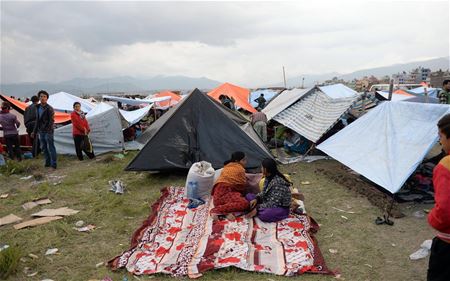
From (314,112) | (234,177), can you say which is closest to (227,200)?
(234,177)

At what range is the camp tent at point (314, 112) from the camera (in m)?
8.25

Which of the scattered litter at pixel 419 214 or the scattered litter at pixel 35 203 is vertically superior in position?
the scattered litter at pixel 35 203

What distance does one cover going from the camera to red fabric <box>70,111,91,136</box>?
8898 mm

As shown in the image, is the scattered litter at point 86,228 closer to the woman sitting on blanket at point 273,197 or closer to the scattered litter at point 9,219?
the scattered litter at point 9,219

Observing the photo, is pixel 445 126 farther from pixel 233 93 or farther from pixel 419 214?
pixel 233 93

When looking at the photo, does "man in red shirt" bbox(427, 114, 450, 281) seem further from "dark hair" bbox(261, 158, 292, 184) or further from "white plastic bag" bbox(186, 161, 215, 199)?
"white plastic bag" bbox(186, 161, 215, 199)

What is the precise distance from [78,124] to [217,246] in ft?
20.7

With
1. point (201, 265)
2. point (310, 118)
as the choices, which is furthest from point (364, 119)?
point (201, 265)

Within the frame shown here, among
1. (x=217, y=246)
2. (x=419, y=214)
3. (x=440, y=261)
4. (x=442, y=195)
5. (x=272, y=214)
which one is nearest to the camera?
(x=442, y=195)

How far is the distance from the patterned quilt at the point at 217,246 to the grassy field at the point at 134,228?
0.13 m

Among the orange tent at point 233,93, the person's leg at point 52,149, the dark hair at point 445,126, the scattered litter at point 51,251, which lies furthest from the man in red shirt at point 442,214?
the orange tent at point 233,93

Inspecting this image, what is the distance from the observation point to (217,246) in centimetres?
406

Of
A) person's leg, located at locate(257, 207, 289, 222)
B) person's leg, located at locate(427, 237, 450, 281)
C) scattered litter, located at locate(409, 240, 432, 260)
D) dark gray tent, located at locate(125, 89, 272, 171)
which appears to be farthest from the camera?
dark gray tent, located at locate(125, 89, 272, 171)

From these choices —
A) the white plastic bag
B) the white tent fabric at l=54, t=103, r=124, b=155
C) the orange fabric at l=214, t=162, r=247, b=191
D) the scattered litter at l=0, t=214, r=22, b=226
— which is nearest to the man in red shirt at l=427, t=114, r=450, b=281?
the orange fabric at l=214, t=162, r=247, b=191
